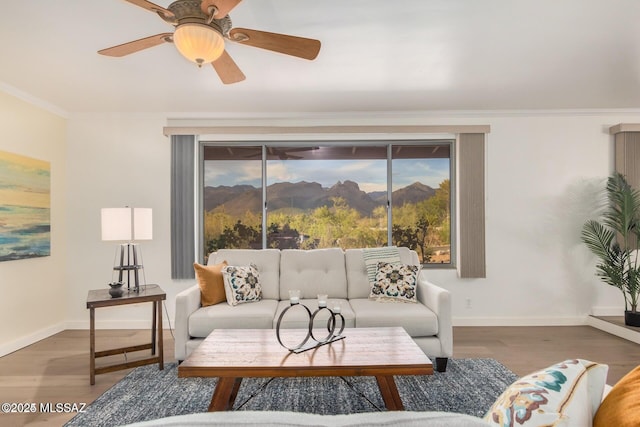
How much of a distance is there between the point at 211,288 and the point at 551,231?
3751 millimetres

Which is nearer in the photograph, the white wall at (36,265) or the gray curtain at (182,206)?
the white wall at (36,265)

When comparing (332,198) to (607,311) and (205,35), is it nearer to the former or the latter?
(205,35)

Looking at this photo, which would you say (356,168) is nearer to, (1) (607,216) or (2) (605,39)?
(2) (605,39)

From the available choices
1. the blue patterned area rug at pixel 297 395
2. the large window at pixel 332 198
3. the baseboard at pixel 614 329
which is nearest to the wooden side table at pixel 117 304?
the blue patterned area rug at pixel 297 395

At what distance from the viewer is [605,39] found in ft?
8.53

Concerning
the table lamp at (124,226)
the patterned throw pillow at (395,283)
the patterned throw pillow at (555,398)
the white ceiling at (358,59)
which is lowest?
the patterned throw pillow at (395,283)

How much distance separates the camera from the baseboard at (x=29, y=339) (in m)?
3.39

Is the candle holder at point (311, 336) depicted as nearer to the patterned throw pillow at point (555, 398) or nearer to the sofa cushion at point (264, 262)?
the sofa cushion at point (264, 262)

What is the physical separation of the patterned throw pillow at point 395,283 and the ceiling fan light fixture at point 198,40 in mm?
2317

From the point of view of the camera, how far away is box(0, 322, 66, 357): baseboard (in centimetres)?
339

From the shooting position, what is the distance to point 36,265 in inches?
150

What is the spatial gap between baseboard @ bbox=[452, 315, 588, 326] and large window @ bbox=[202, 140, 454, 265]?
0.72m

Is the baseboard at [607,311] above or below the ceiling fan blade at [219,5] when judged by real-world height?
below

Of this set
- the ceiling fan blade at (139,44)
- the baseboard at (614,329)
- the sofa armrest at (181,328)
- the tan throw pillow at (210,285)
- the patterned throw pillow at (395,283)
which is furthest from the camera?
the baseboard at (614,329)
